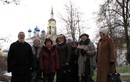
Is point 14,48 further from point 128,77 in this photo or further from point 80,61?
point 128,77

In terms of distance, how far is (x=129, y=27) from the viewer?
120 ft

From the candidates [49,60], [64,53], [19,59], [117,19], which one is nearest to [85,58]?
[64,53]

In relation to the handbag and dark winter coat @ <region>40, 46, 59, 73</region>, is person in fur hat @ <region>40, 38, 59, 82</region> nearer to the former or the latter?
dark winter coat @ <region>40, 46, 59, 73</region>

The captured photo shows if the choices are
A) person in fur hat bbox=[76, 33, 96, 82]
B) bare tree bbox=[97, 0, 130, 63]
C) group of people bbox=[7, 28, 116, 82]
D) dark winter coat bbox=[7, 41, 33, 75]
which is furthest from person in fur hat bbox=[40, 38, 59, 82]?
bare tree bbox=[97, 0, 130, 63]

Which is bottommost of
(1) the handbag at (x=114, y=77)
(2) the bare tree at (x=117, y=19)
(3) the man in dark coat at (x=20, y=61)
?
(1) the handbag at (x=114, y=77)

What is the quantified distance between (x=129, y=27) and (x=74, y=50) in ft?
83.9

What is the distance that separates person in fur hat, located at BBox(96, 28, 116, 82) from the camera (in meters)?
10.0

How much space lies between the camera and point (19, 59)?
10.4 metres

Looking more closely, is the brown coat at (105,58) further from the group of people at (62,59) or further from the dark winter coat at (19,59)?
the dark winter coat at (19,59)

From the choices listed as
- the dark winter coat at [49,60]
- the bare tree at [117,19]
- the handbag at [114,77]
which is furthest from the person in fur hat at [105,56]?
the bare tree at [117,19]

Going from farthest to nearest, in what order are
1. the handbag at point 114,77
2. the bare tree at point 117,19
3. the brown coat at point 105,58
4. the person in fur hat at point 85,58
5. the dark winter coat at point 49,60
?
the bare tree at point 117,19
the dark winter coat at point 49,60
the person in fur hat at point 85,58
the brown coat at point 105,58
the handbag at point 114,77

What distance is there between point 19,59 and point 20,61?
0.20ft

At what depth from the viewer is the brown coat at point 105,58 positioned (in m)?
10.0

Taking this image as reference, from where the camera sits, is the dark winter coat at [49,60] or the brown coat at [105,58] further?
the dark winter coat at [49,60]
